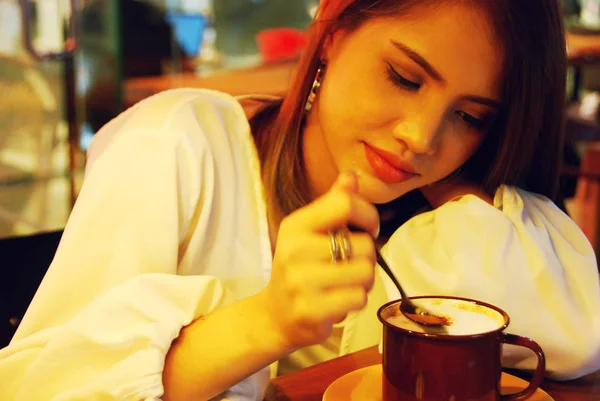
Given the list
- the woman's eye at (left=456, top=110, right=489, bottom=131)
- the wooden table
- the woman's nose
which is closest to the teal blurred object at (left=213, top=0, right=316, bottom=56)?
the woman's eye at (left=456, top=110, right=489, bottom=131)

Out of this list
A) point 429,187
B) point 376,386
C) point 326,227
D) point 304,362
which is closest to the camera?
point 326,227

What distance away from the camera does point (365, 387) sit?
811 millimetres

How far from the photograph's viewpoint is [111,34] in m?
3.01

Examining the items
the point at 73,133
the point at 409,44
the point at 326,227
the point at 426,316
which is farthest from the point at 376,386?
the point at 73,133

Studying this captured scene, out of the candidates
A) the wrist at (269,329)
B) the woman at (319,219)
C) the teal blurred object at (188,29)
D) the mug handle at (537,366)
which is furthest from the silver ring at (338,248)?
the teal blurred object at (188,29)

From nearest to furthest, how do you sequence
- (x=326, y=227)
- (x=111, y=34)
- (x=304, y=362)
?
(x=326, y=227) → (x=304, y=362) → (x=111, y=34)

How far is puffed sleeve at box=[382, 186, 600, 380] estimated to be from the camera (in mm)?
952

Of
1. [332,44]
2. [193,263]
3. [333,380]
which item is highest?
[332,44]

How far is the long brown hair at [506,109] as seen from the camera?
3.42 ft

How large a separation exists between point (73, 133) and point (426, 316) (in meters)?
2.66

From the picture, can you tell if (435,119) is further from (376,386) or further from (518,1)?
(376,386)

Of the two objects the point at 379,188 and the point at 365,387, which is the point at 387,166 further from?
the point at 365,387

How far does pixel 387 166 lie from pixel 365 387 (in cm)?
38

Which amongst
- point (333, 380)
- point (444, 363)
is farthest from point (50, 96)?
point (444, 363)
